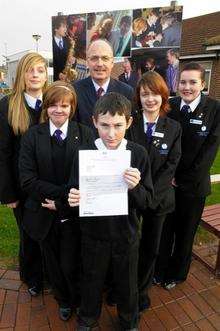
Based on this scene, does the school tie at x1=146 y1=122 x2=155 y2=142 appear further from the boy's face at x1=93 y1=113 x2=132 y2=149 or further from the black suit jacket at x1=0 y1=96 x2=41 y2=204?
the black suit jacket at x1=0 y1=96 x2=41 y2=204

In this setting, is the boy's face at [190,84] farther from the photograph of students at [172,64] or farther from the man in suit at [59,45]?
the man in suit at [59,45]

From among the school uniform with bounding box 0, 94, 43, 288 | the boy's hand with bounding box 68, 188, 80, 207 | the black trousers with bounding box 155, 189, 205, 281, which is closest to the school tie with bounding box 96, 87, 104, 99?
the school uniform with bounding box 0, 94, 43, 288

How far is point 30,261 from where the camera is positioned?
3111 mm

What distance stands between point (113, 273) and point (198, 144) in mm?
1299

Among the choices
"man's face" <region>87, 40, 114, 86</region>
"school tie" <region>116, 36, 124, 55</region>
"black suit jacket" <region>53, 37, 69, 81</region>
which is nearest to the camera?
"man's face" <region>87, 40, 114, 86</region>

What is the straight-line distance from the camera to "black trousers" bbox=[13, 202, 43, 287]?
3033 mm

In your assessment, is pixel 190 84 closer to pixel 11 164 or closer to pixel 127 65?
pixel 11 164

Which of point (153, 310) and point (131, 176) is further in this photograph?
point (153, 310)

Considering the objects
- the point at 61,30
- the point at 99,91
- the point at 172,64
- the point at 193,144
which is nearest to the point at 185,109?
the point at 193,144

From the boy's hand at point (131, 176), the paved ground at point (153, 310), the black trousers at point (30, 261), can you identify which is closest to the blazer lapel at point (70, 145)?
the boy's hand at point (131, 176)

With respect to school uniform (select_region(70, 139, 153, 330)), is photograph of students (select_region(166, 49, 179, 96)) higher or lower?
A: higher

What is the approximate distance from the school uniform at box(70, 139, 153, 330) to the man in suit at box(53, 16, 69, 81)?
5873 mm

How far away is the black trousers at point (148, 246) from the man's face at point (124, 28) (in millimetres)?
4782

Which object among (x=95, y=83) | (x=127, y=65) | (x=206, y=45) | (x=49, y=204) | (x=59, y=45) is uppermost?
(x=206, y=45)
